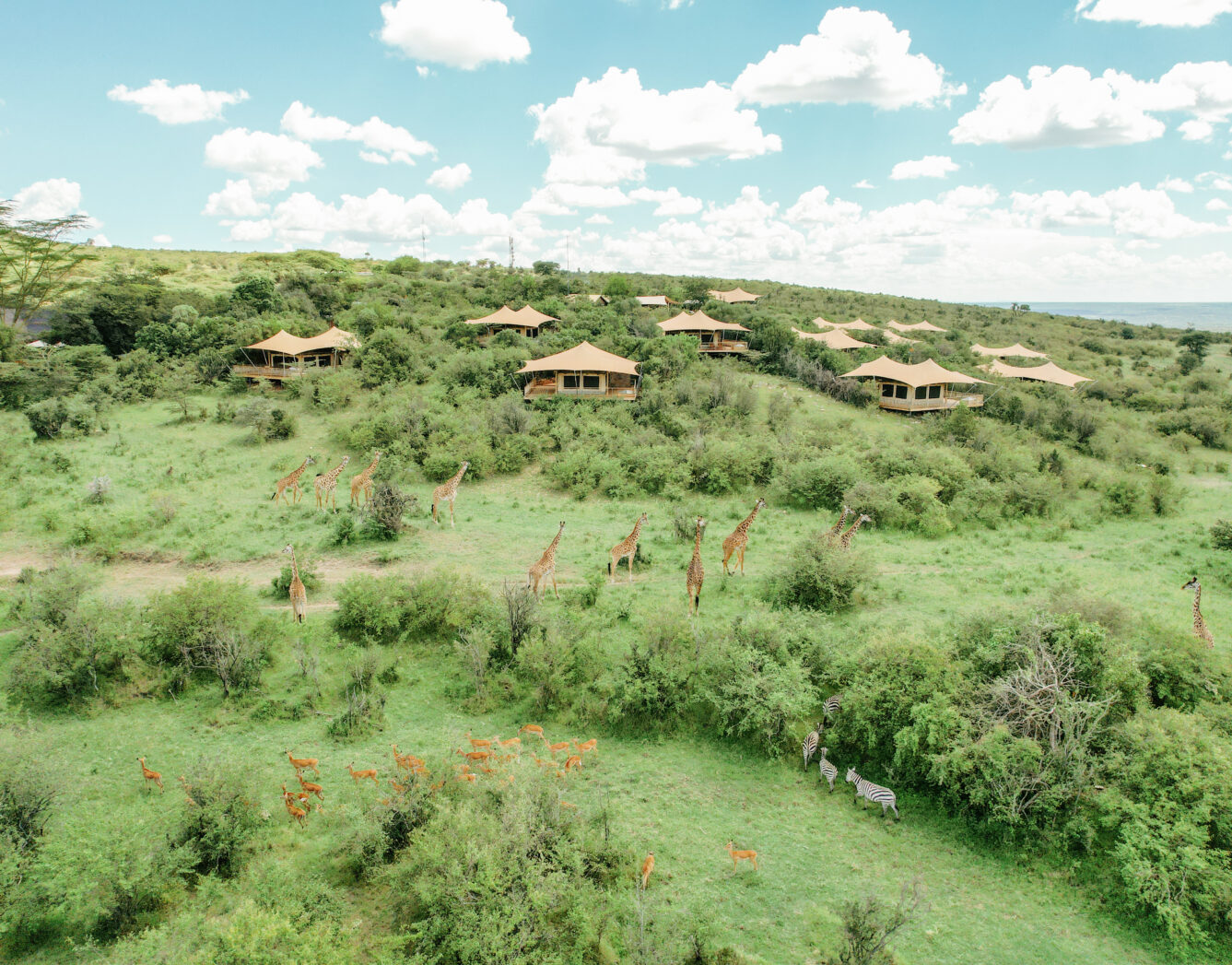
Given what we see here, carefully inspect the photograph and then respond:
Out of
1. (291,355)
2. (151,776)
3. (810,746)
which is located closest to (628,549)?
(810,746)

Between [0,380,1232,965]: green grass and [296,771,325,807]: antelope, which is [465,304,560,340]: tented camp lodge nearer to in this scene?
[0,380,1232,965]: green grass

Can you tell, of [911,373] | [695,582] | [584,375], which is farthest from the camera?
[911,373]

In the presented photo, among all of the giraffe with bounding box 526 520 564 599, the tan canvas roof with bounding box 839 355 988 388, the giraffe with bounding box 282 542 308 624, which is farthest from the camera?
the tan canvas roof with bounding box 839 355 988 388

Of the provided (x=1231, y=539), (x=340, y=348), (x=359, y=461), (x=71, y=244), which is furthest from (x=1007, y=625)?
(x=71, y=244)

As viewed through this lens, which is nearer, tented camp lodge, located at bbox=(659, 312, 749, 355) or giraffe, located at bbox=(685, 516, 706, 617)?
giraffe, located at bbox=(685, 516, 706, 617)

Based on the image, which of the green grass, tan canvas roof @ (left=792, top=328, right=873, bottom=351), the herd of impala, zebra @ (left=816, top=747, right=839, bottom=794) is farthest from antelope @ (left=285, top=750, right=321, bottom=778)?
tan canvas roof @ (left=792, top=328, right=873, bottom=351)

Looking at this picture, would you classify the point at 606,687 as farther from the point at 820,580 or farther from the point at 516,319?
the point at 516,319
